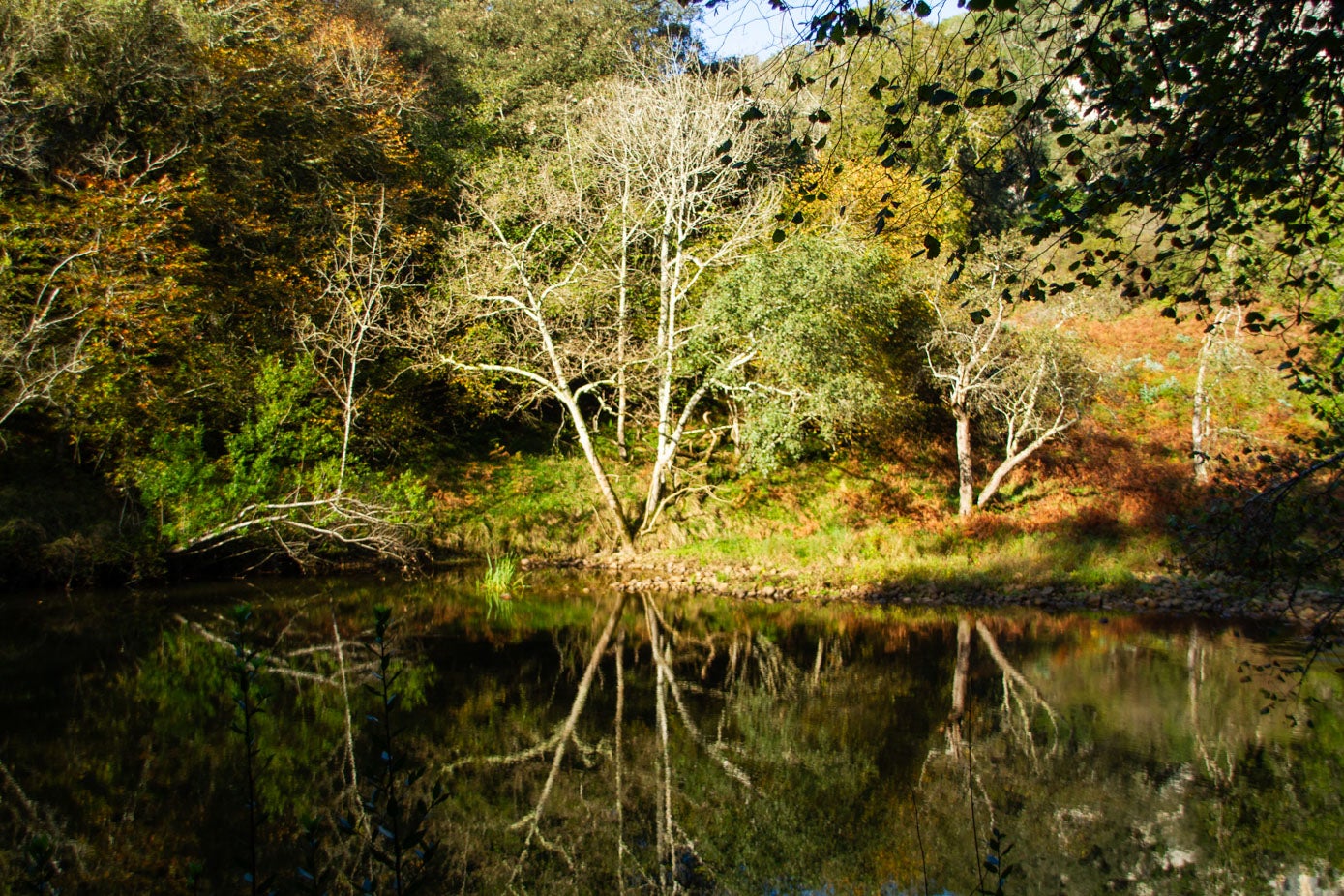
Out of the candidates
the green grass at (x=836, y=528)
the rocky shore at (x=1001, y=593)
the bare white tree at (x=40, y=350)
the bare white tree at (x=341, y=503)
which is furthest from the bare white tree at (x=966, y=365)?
the bare white tree at (x=40, y=350)

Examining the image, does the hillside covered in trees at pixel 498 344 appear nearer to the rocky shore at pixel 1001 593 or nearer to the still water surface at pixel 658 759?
the rocky shore at pixel 1001 593

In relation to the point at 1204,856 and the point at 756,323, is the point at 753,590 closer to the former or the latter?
the point at 756,323

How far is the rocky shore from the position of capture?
1505 cm

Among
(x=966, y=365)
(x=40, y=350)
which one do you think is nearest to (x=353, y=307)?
(x=40, y=350)

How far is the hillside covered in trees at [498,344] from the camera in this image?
16.3m

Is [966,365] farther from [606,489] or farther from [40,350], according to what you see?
[40,350]

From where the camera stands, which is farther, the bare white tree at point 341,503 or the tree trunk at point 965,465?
the tree trunk at point 965,465

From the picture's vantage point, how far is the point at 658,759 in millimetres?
8352

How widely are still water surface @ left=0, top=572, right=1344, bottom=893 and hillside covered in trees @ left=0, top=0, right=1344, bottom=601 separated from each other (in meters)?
3.71

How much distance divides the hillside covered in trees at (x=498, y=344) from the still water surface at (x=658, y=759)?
3714 millimetres

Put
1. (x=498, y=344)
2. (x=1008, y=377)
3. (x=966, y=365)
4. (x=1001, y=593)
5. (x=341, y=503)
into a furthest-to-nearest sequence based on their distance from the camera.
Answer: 1. (x=498, y=344)
2. (x=966, y=365)
3. (x=1008, y=377)
4. (x=341, y=503)
5. (x=1001, y=593)

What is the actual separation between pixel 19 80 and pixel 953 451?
2155 cm

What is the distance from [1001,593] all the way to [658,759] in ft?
32.8

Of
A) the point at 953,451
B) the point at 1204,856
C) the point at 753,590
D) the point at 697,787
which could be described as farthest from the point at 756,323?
the point at 1204,856
